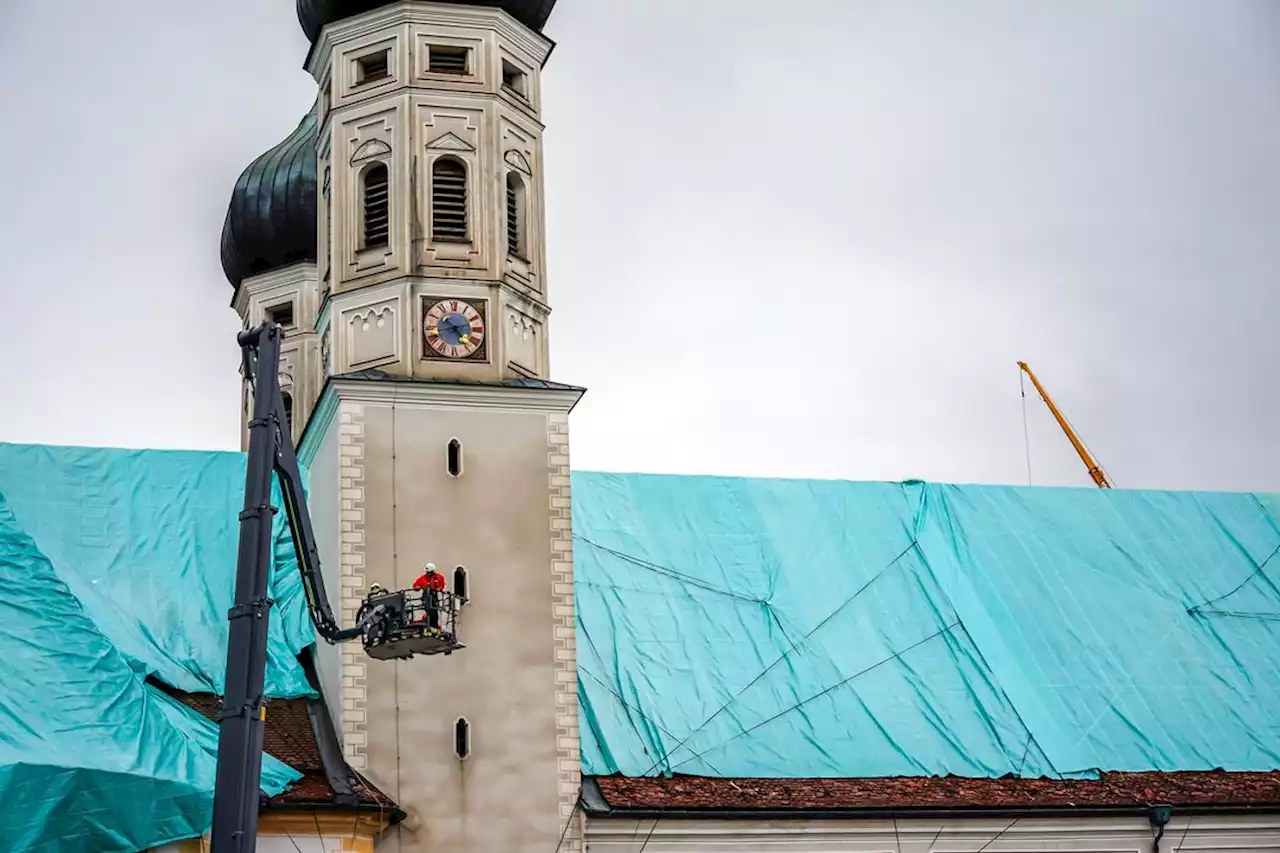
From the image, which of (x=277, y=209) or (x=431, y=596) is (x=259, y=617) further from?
(x=277, y=209)

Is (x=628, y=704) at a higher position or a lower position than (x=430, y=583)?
lower

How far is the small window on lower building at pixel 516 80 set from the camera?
37906 mm

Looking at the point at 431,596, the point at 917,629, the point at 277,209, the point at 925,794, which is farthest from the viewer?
the point at 277,209

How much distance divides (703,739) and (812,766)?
1.79 m

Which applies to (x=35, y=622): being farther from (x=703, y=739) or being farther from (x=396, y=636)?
(x=703, y=739)

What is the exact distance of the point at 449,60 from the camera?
123ft

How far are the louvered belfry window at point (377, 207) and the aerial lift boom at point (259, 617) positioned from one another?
11332mm

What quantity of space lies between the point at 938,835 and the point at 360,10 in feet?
52.5

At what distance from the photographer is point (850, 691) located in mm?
38281

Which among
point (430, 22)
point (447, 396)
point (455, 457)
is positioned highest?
point (430, 22)

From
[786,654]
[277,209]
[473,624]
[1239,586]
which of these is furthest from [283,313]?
[1239,586]

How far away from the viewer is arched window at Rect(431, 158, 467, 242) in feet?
119

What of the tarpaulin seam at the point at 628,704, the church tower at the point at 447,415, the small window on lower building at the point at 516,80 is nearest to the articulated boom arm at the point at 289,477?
the church tower at the point at 447,415

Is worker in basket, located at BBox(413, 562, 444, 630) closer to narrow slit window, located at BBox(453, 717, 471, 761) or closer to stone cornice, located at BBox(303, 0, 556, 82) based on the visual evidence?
narrow slit window, located at BBox(453, 717, 471, 761)
